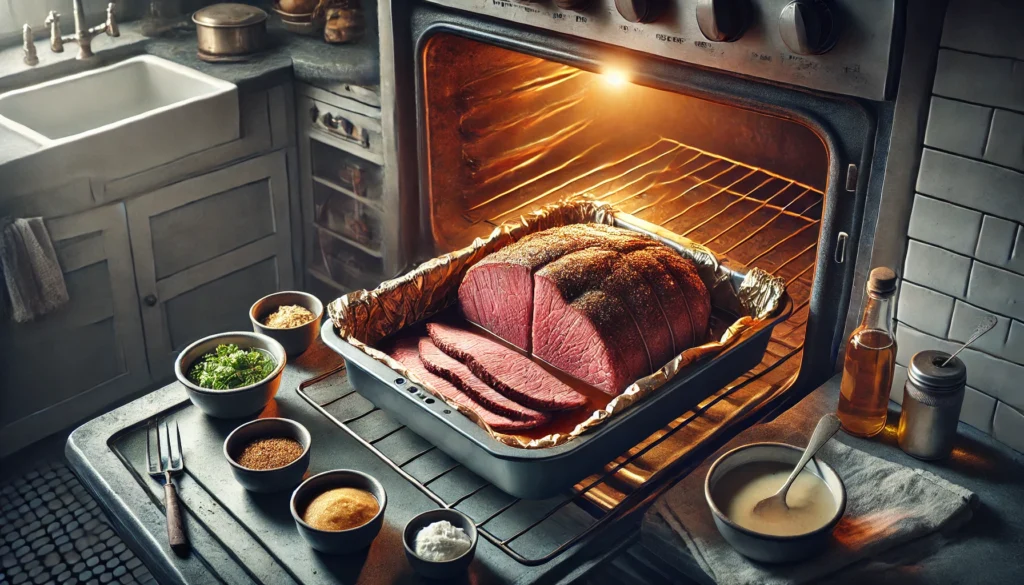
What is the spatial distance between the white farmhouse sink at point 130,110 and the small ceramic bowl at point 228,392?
104 centimetres

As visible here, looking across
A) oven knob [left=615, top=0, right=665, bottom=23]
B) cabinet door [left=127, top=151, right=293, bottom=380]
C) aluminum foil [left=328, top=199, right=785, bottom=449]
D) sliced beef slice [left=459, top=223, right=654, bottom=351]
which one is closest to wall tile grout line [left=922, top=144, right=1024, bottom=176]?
aluminum foil [left=328, top=199, right=785, bottom=449]

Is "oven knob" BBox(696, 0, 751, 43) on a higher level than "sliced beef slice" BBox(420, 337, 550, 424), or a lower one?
higher

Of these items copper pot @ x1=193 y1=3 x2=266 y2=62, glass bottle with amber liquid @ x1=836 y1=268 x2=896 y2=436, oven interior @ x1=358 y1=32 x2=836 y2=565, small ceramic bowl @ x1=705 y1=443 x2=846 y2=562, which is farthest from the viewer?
copper pot @ x1=193 y1=3 x2=266 y2=62

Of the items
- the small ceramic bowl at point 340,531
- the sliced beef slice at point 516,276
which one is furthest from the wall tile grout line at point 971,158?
the small ceramic bowl at point 340,531

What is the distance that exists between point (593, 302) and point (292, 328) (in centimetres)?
63

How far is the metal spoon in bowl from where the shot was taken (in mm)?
1518

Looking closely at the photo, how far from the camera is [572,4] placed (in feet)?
6.03

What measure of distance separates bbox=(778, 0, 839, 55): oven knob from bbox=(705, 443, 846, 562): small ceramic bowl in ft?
2.18

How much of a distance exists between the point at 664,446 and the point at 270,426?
0.74 m

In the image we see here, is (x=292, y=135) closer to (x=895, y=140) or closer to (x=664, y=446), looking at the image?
(x=664, y=446)

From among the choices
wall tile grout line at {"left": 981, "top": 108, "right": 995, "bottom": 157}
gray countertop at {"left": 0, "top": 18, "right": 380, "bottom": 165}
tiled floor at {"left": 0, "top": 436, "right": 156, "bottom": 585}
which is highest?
wall tile grout line at {"left": 981, "top": 108, "right": 995, "bottom": 157}

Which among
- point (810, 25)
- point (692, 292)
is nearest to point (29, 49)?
point (692, 292)

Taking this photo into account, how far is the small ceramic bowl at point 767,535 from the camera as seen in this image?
56.2 inches

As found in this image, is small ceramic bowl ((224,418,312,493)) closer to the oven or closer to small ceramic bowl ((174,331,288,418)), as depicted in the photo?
small ceramic bowl ((174,331,288,418))
